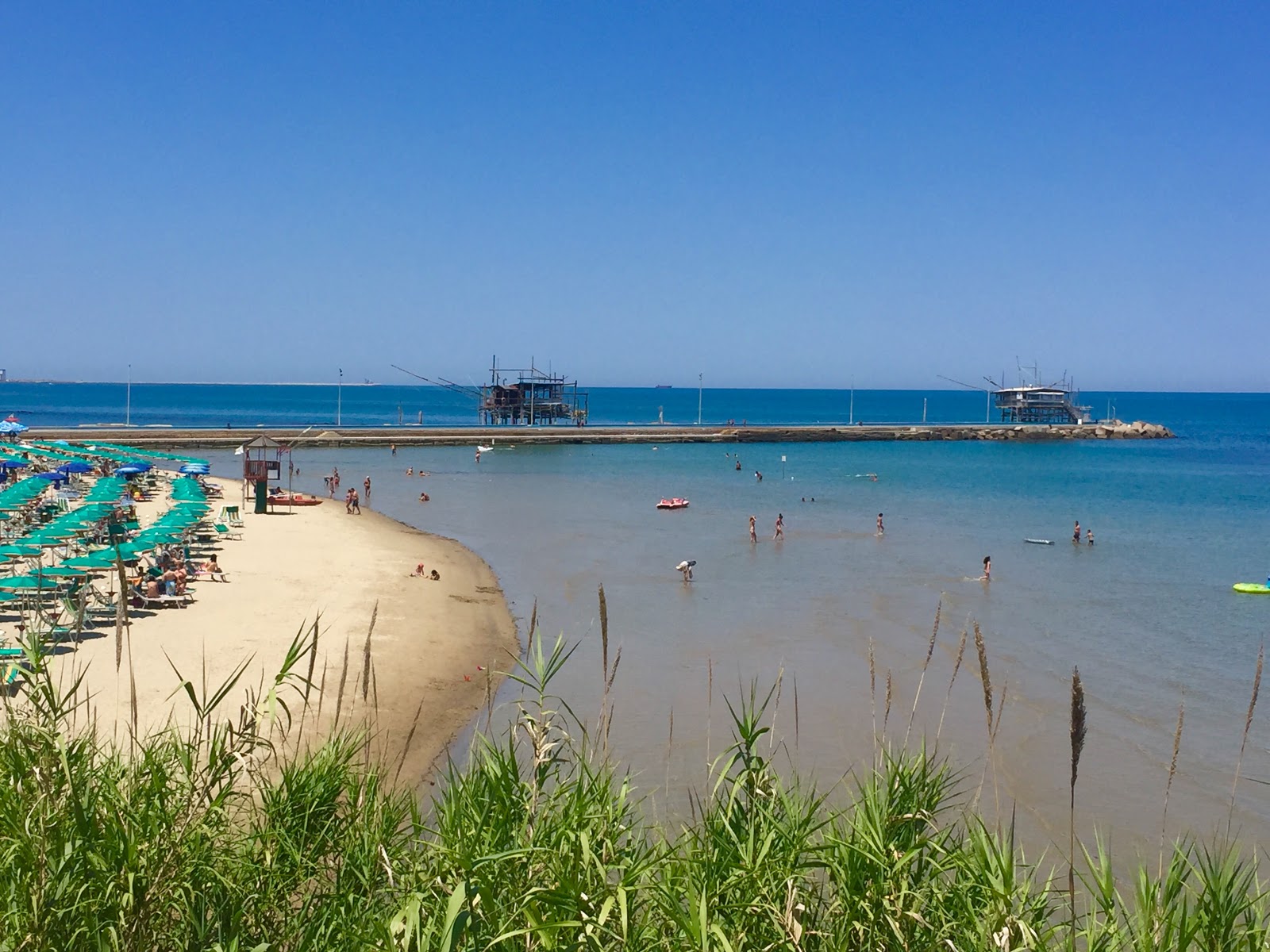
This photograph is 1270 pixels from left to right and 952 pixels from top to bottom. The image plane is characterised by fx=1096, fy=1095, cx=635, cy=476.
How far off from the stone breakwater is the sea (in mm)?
7342

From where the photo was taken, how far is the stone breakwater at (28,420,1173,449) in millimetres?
68562

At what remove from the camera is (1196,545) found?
117ft

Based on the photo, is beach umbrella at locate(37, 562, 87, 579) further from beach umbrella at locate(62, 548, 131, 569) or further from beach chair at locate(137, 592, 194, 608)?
beach chair at locate(137, 592, 194, 608)

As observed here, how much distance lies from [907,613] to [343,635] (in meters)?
12.0

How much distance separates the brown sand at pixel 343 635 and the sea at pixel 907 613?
1204mm

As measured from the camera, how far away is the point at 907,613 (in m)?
23.9

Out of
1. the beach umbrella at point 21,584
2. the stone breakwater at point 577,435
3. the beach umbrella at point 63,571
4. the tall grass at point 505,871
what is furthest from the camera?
the stone breakwater at point 577,435

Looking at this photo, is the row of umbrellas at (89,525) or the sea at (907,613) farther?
the row of umbrellas at (89,525)

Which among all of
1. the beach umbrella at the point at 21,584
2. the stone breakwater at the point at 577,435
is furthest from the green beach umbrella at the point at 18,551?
the stone breakwater at the point at 577,435

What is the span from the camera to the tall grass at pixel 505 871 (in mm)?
4762

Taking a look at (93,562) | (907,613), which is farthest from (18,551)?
(907,613)

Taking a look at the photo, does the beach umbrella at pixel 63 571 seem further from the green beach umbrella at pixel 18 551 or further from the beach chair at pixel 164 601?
the beach chair at pixel 164 601

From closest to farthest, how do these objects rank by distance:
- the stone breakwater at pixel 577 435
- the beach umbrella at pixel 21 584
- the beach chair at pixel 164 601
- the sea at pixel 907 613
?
the sea at pixel 907 613 → the beach umbrella at pixel 21 584 → the beach chair at pixel 164 601 → the stone breakwater at pixel 577 435

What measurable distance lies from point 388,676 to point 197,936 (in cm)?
1205
